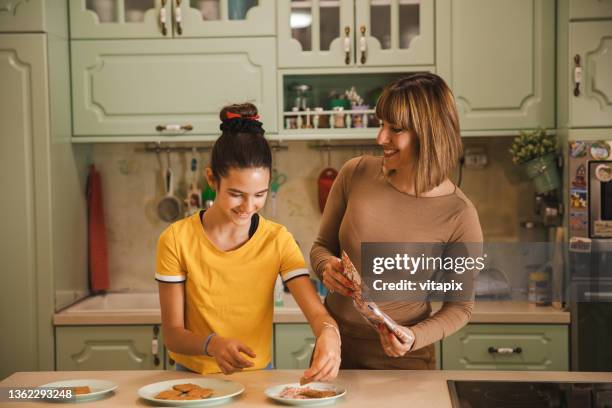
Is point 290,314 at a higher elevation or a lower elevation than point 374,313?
lower

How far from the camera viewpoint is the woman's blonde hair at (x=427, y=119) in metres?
1.69

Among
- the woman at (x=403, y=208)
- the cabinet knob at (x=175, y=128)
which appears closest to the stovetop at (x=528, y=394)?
the woman at (x=403, y=208)

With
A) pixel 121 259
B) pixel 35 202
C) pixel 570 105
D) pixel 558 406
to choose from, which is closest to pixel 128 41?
pixel 35 202

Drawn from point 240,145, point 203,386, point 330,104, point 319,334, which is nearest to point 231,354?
point 203,386

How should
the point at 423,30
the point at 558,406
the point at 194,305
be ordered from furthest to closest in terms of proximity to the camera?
the point at 423,30
the point at 194,305
the point at 558,406

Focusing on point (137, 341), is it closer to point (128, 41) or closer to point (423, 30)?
point (128, 41)

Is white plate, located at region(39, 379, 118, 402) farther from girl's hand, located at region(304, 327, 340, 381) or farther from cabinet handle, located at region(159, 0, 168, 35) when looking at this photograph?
cabinet handle, located at region(159, 0, 168, 35)

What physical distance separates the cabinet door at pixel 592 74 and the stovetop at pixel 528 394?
136 centimetres

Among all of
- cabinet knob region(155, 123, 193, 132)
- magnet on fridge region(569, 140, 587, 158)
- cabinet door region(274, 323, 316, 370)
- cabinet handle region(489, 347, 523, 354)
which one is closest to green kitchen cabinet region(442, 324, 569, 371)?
cabinet handle region(489, 347, 523, 354)

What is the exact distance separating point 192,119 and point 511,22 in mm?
1276

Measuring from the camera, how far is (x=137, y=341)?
2.78 m

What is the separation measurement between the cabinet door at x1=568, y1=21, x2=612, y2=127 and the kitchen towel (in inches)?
76.3

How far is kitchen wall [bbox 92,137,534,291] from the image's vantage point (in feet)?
10.3

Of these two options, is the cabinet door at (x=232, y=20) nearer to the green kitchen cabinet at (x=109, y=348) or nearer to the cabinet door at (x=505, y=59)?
the cabinet door at (x=505, y=59)
